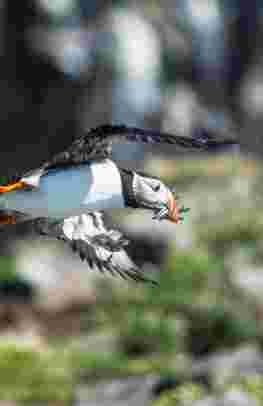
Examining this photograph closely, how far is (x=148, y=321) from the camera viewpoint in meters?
13.0

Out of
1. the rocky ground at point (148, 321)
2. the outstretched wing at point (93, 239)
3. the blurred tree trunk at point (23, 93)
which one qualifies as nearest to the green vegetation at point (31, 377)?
the rocky ground at point (148, 321)

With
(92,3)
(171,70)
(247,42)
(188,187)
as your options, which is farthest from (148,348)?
(247,42)

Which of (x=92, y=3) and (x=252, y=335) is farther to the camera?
(x=92, y=3)

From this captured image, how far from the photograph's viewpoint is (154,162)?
2264 centimetres

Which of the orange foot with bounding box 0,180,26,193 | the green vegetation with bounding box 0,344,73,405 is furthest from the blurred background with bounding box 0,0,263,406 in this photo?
the orange foot with bounding box 0,180,26,193

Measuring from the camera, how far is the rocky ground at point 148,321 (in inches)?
417

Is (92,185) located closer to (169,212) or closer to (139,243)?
(169,212)

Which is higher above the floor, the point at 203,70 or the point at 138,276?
the point at 138,276

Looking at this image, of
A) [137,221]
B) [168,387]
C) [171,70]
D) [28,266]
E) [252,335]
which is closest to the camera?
[168,387]

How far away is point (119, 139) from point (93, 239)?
0.60m

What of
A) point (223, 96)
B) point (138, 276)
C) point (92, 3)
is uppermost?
point (138, 276)

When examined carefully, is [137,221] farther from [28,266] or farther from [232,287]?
[232,287]

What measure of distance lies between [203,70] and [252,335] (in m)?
19.6

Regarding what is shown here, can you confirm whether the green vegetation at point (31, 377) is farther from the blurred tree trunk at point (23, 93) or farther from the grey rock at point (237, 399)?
the blurred tree trunk at point (23, 93)
